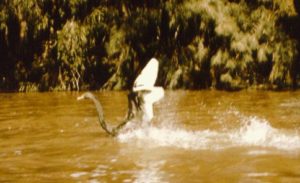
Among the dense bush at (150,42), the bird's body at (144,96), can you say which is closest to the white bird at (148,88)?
the bird's body at (144,96)

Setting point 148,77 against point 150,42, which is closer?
point 148,77

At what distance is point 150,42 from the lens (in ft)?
73.3

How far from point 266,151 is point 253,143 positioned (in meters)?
0.78

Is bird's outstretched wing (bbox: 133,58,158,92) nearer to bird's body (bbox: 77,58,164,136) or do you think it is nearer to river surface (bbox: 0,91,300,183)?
bird's body (bbox: 77,58,164,136)

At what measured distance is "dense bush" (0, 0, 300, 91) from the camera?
20.2 metres

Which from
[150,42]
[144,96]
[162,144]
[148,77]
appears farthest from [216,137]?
[150,42]

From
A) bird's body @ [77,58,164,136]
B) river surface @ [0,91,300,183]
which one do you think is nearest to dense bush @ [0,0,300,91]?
river surface @ [0,91,300,183]

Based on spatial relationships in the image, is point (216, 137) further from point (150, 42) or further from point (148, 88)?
point (150, 42)

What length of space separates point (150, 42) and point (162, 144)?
12.6 metres

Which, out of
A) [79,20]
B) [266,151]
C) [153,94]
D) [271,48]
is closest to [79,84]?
[79,20]

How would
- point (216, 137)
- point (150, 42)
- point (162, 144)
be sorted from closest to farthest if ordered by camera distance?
point (162, 144) → point (216, 137) → point (150, 42)

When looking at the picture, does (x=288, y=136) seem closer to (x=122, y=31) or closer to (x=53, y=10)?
(x=122, y=31)

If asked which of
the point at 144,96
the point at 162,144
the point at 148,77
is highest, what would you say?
the point at 148,77

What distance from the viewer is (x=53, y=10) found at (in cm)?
2245
